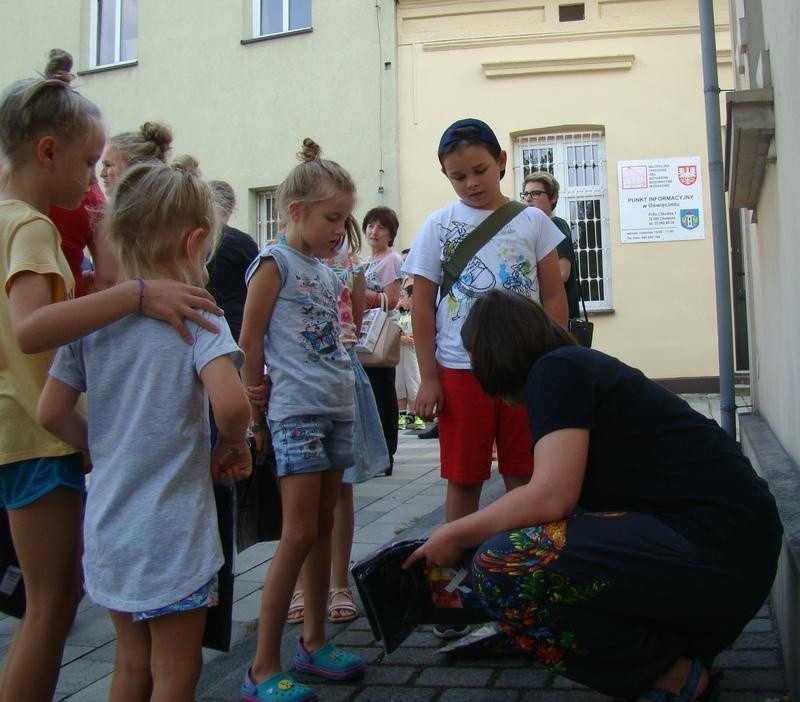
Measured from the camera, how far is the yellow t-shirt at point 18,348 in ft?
6.78

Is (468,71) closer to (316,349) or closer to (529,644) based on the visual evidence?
(316,349)

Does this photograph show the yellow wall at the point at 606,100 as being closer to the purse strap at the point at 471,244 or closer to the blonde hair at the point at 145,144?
the purse strap at the point at 471,244

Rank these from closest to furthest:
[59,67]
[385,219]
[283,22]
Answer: [59,67] < [385,219] < [283,22]

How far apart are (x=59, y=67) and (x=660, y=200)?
10.1 metres

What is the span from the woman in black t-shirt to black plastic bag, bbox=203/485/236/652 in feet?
2.07

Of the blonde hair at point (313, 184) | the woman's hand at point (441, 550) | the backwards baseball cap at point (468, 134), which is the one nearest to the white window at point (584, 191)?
the backwards baseball cap at point (468, 134)

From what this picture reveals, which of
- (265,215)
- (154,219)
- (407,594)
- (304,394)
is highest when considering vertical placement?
(265,215)

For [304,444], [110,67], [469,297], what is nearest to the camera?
[304,444]

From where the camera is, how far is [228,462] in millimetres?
2164

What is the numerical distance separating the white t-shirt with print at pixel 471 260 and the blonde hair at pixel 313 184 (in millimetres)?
453

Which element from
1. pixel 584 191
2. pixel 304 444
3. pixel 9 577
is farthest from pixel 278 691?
pixel 584 191

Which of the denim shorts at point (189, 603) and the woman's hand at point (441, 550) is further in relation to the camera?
the woman's hand at point (441, 550)

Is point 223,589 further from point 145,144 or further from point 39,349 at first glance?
point 145,144

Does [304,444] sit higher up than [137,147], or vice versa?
[137,147]
